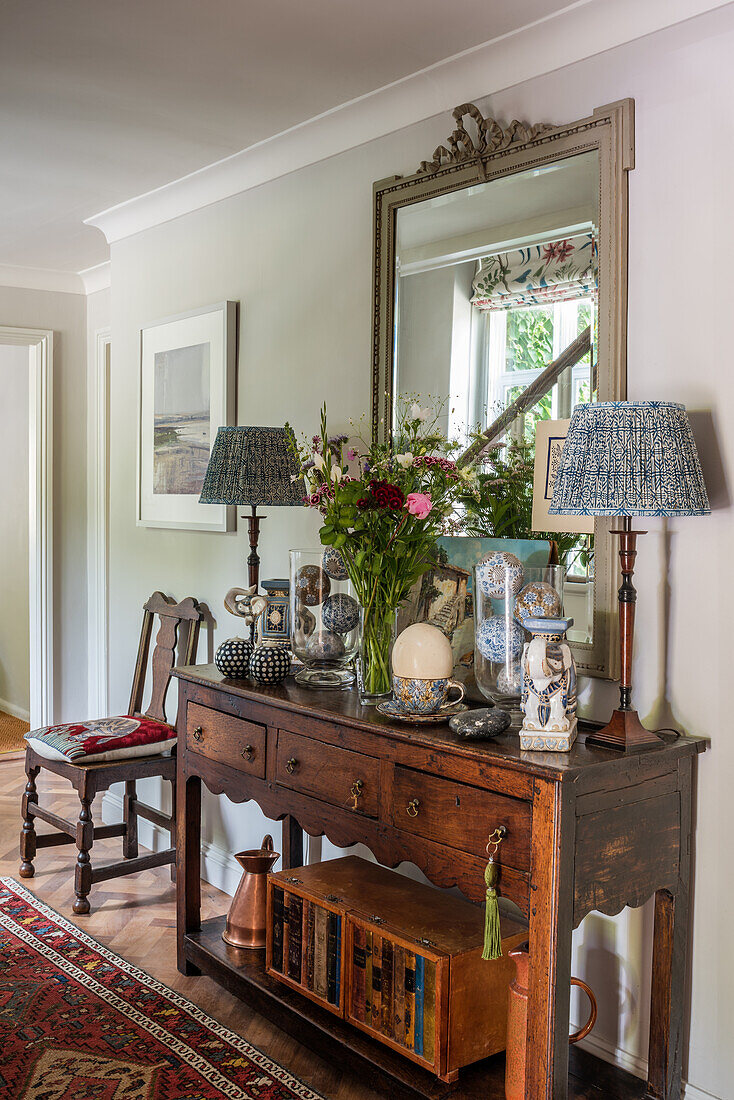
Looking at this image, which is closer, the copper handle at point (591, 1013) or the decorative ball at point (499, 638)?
the copper handle at point (591, 1013)

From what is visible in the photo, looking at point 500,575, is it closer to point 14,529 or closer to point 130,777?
point 130,777

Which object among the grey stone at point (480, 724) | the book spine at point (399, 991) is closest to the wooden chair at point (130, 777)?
the book spine at point (399, 991)

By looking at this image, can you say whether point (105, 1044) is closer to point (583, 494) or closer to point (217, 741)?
point (217, 741)

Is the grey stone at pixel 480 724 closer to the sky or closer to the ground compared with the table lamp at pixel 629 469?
closer to the ground

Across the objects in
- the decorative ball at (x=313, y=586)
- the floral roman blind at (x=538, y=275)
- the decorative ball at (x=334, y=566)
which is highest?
the floral roman blind at (x=538, y=275)

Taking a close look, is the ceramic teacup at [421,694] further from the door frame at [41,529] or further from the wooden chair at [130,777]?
the door frame at [41,529]

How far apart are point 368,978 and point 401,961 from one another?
141 mm

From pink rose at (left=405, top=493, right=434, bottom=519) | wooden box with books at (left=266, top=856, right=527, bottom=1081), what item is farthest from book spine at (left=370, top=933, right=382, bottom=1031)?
pink rose at (left=405, top=493, right=434, bottom=519)

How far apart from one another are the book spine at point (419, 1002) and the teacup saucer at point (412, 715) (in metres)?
0.50

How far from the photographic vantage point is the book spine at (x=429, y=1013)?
2.08 m

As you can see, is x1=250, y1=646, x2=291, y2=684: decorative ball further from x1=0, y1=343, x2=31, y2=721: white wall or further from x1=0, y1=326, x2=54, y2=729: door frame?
→ x1=0, y1=343, x2=31, y2=721: white wall

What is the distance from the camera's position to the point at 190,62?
2.60 meters

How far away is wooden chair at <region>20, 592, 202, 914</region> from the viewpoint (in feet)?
11.0

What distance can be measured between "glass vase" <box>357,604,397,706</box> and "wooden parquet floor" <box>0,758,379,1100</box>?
882mm
